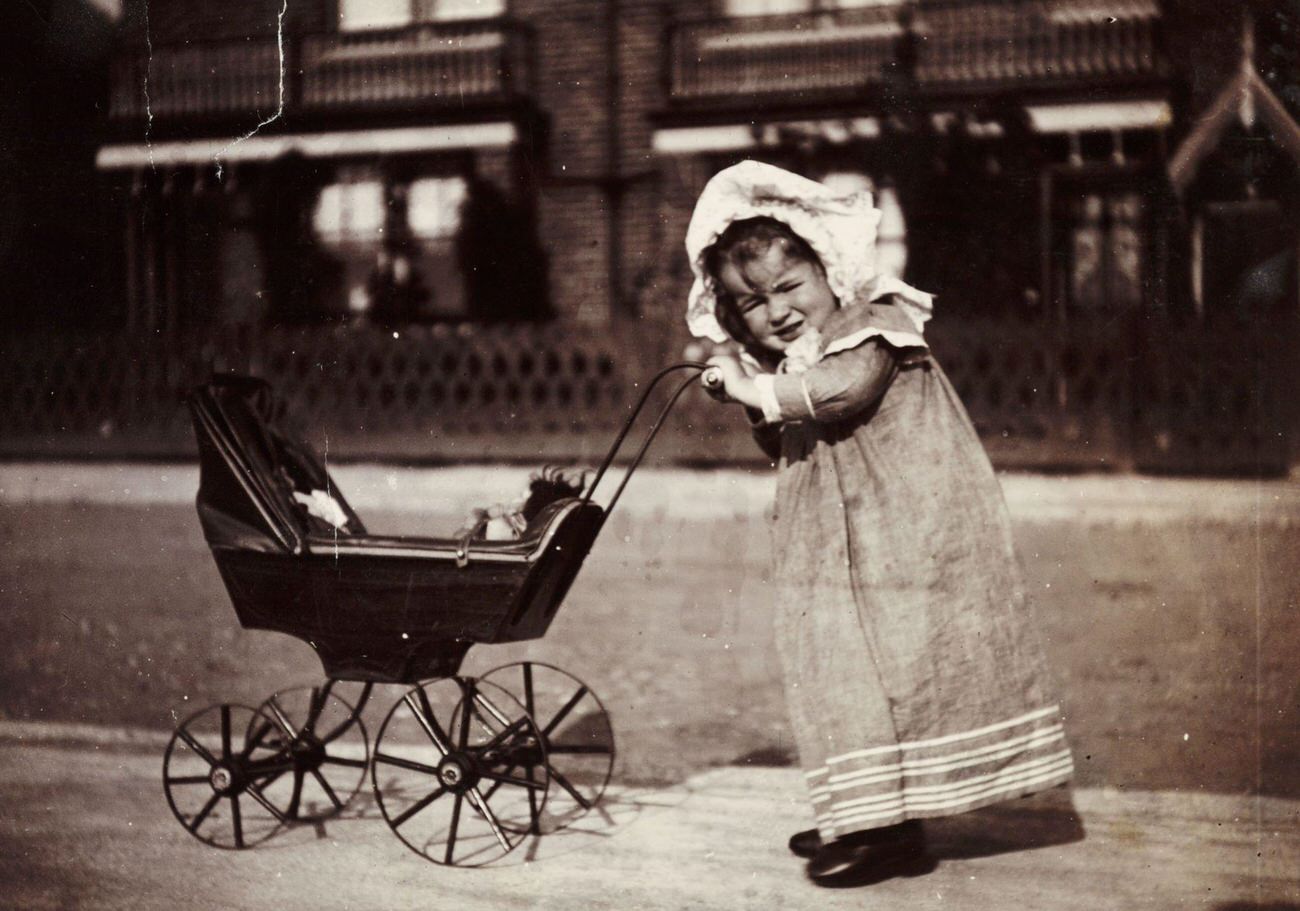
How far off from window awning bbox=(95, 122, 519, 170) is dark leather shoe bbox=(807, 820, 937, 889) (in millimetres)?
1890

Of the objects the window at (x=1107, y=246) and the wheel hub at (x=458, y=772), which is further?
the window at (x=1107, y=246)

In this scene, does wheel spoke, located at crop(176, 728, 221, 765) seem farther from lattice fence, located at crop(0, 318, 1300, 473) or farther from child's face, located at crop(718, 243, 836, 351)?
child's face, located at crop(718, 243, 836, 351)

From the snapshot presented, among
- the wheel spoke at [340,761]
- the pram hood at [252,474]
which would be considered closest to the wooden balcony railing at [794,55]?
the pram hood at [252,474]

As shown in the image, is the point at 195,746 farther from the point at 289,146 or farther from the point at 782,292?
the point at 782,292

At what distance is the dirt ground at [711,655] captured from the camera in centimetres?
278

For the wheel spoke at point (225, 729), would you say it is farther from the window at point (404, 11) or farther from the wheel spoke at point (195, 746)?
the window at point (404, 11)

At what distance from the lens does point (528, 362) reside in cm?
471

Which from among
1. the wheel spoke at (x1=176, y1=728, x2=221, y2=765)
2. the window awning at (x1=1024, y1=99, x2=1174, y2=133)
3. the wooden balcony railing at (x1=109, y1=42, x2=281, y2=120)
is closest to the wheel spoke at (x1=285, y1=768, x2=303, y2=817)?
the wheel spoke at (x1=176, y1=728, x2=221, y2=765)

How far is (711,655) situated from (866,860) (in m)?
1.93

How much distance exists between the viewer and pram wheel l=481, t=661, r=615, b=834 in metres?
3.14

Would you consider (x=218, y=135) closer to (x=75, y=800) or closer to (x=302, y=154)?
(x=302, y=154)

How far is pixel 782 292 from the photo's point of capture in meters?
2.80

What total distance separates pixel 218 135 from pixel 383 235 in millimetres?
494

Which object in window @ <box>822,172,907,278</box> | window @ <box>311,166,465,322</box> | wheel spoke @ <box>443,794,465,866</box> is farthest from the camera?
window @ <box>822,172,907,278</box>
